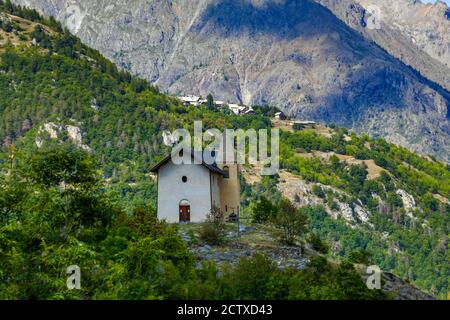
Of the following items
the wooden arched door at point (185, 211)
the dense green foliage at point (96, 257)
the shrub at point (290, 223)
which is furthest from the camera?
the wooden arched door at point (185, 211)

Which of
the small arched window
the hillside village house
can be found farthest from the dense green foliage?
the small arched window

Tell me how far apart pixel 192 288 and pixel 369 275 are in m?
14.5

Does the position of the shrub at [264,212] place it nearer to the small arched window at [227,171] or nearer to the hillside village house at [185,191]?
Answer: the small arched window at [227,171]

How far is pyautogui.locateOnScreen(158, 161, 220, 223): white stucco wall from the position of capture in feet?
225

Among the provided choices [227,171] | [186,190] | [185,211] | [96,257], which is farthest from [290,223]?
[96,257]

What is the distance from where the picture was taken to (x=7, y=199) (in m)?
48.9

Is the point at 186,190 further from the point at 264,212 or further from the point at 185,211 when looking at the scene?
the point at 264,212

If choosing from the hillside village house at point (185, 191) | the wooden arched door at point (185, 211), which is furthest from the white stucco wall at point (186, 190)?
the wooden arched door at point (185, 211)

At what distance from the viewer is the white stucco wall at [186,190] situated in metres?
68.4

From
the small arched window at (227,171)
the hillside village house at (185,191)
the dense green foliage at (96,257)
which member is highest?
the small arched window at (227,171)

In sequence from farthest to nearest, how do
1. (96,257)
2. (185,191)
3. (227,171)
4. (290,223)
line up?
1. (227,171)
2. (185,191)
3. (290,223)
4. (96,257)

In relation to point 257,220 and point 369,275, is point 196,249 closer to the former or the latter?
point 369,275

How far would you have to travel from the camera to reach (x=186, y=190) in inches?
2707
